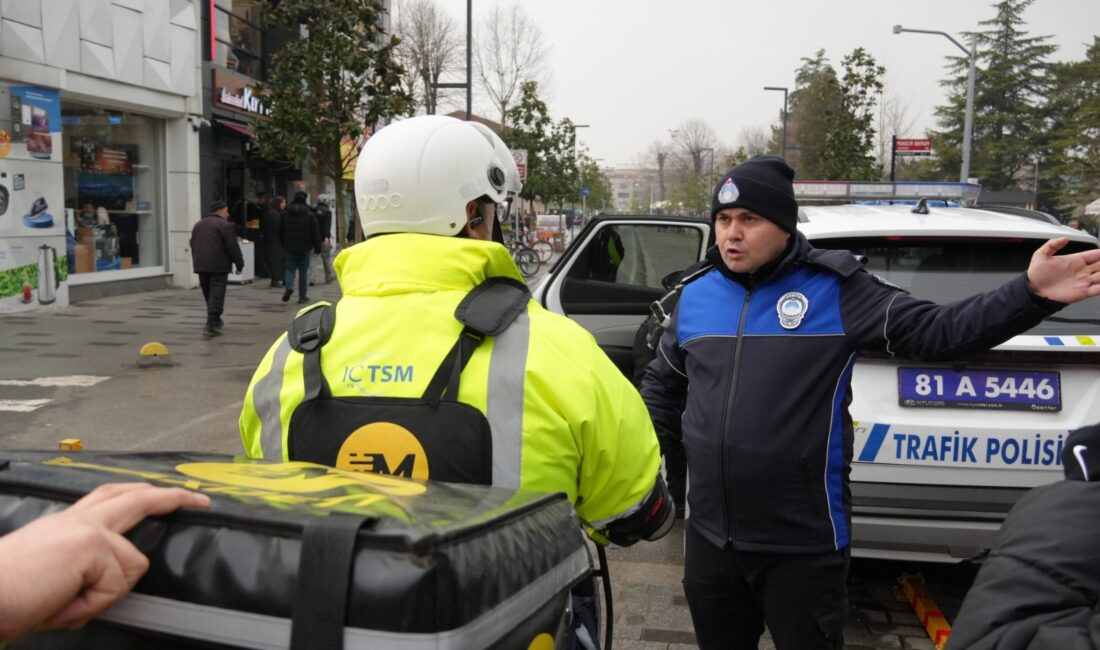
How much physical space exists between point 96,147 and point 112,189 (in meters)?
0.87

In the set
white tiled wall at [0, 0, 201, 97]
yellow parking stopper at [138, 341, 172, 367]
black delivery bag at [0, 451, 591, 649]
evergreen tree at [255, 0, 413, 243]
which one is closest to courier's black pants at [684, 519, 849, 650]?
black delivery bag at [0, 451, 591, 649]

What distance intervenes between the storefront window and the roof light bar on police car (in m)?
13.6

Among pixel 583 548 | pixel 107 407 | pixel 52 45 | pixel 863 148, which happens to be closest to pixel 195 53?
pixel 52 45

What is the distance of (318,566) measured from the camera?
1.07 metres

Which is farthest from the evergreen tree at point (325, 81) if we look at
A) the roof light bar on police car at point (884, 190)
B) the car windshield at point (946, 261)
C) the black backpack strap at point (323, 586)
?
the black backpack strap at point (323, 586)

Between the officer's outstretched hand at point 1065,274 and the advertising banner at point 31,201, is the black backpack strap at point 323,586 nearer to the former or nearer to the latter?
the officer's outstretched hand at point 1065,274

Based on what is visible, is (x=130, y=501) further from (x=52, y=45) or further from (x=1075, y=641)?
(x=52, y=45)

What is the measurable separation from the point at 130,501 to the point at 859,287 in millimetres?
2041

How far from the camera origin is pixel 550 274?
615 centimetres

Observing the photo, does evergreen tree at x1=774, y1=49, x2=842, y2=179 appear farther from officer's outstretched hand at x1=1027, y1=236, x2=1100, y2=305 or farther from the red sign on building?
officer's outstretched hand at x1=1027, y1=236, x2=1100, y2=305

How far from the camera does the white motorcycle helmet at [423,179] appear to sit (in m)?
1.91

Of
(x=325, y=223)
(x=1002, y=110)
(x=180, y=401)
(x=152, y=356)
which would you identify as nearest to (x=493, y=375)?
(x=180, y=401)

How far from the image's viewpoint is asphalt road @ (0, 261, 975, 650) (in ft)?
13.4

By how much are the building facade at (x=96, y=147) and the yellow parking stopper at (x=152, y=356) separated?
15.0 feet
